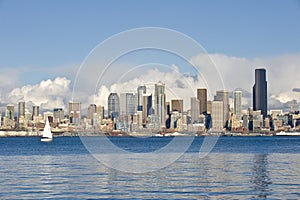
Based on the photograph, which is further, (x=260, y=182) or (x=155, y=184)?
(x=260, y=182)

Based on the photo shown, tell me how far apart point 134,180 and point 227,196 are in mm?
12960

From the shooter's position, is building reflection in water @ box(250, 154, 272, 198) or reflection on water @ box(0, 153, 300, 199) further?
building reflection in water @ box(250, 154, 272, 198)

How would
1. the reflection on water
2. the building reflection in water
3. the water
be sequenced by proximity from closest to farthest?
the water < the reflection on water < the building reflection in water

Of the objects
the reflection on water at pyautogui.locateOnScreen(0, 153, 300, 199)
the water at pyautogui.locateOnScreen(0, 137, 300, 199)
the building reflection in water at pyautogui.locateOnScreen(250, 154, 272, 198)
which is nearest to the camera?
the water at pyautogui.locateOnScreen(0, 137, 300, 199)

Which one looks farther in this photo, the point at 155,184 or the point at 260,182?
the point at 260,182

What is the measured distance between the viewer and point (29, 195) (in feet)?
141

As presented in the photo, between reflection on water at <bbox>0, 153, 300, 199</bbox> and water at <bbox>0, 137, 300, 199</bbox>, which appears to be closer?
water at <bbox>0, 137, 300, 199</bbox>

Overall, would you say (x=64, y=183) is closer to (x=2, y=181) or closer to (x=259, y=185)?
(x=2, y=181)

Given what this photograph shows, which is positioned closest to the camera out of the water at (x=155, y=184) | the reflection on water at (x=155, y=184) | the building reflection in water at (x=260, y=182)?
the water at (x=155, y=184)

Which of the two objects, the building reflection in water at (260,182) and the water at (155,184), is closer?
the water at (155,184)

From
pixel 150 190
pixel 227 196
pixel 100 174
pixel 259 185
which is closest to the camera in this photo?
pixel 227 196

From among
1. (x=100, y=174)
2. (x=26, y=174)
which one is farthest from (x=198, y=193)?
(x=26, y=174)

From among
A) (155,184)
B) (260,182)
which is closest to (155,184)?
(155,184)

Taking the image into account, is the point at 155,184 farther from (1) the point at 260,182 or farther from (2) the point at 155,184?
(1) the point at 260,182
